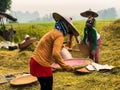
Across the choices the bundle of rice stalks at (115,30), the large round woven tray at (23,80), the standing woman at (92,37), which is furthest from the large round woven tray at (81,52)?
the bundle of rice stalks at (115,30)

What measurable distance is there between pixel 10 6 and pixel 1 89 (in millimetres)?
32476

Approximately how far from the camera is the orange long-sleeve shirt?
5348 millimetres

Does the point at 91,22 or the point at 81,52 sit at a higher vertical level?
the point at 91,22

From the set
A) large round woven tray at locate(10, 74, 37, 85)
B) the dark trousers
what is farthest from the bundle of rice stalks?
the dark trousers

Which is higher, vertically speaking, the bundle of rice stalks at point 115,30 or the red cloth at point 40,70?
the red cloth at point 40,70

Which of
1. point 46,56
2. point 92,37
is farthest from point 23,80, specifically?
point 46,56

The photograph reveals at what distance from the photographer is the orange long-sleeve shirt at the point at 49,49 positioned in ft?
17.5

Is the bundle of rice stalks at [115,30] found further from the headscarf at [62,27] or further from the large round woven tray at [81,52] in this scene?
the headscarf at [62,27]

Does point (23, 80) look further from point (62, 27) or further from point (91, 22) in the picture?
point (62, 27)

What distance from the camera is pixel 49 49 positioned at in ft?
18.2

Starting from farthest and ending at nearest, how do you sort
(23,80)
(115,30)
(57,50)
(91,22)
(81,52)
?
(115,30) → (81,52) → (91,22) → (23,80) → (57,50)

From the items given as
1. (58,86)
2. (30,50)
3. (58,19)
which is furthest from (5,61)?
(58,19)

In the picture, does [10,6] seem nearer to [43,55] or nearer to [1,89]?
[1,89]

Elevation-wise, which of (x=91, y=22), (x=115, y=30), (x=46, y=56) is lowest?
(x=115, y=30)
